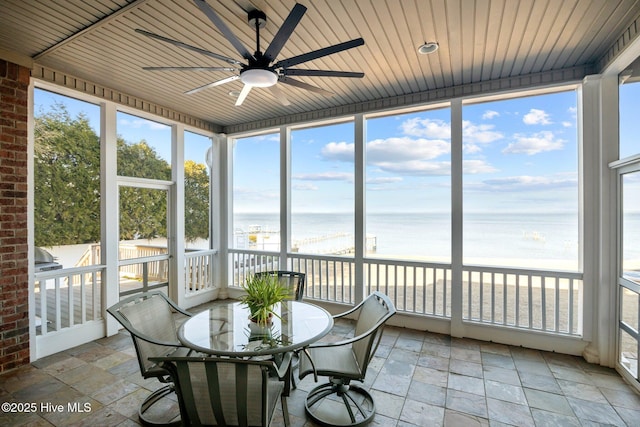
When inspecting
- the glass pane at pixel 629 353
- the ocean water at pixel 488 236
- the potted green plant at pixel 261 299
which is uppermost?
the ocean water at pixel 488 236

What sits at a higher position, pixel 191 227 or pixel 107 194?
pixel 107 194

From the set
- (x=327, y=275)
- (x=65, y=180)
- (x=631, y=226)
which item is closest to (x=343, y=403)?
(x=327, y=275)

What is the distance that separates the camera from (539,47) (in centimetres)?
287

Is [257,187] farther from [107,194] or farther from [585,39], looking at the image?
[585,39]

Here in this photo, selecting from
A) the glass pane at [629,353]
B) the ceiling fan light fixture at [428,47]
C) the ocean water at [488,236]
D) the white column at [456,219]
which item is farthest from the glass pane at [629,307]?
the ceiling fan light fixture at [428,47]

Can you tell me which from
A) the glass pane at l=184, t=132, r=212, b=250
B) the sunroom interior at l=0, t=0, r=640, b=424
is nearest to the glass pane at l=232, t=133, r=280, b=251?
the sunroom interior at l=0, t=0, r=640, b=424

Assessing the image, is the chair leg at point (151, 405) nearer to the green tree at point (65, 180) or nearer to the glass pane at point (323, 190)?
the green tree at point (65, 180)

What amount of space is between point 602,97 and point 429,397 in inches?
135

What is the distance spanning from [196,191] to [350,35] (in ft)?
12.2

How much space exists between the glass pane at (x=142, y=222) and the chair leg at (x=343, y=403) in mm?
3286

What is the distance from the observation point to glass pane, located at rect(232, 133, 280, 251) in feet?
17.3

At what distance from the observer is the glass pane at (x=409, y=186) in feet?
13.3

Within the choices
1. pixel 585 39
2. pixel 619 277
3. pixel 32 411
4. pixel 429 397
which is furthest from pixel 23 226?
pixel 619 277

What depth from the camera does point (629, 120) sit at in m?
2.82
